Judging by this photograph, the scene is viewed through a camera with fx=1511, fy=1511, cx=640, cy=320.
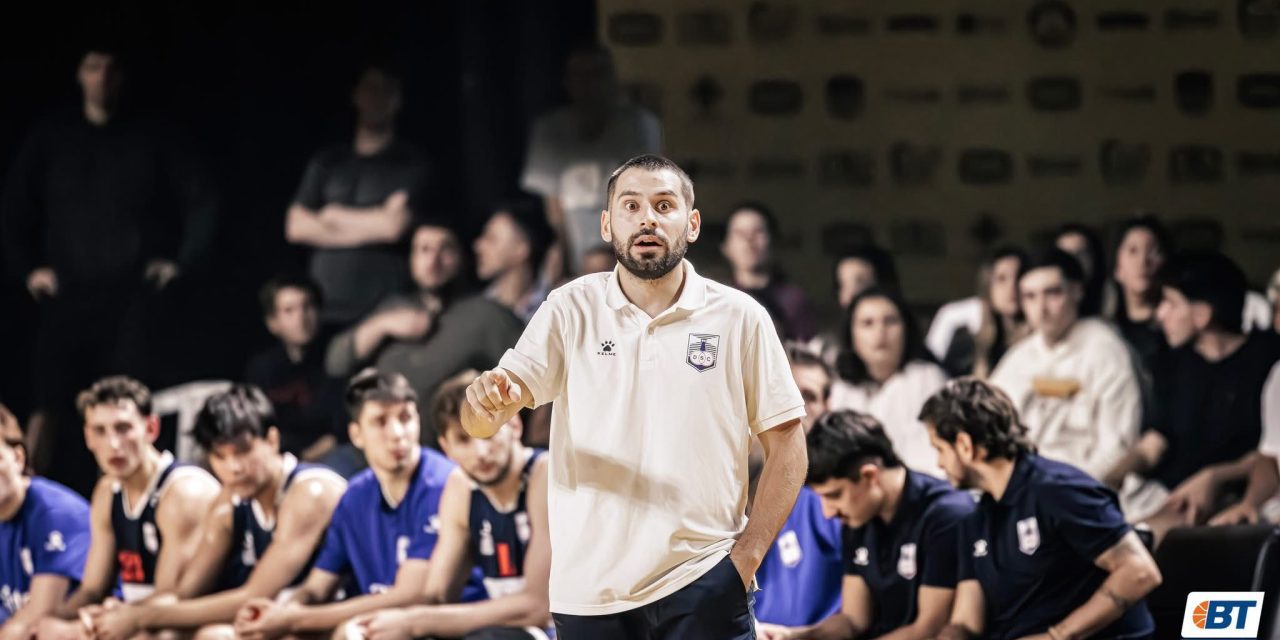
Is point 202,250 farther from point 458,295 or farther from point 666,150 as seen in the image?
point 666,150

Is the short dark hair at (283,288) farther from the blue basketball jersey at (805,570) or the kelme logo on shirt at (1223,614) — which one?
the kelme logo on shirt at (1223,614)

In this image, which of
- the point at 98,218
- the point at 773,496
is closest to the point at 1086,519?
the point at 773,496

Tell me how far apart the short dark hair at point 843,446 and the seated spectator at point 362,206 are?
2807 mm

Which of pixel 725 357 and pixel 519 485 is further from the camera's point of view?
pixel 519 485

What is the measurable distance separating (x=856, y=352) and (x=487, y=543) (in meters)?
1.77

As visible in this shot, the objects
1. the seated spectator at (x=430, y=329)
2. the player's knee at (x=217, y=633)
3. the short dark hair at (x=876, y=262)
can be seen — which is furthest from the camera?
the seated spectator at (x=430, y=329)

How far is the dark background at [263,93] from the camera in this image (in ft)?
21.3

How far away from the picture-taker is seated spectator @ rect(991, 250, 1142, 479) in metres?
5.54

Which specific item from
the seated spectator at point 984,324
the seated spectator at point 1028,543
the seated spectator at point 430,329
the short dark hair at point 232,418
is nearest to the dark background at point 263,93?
the seated spectator at point 430,329

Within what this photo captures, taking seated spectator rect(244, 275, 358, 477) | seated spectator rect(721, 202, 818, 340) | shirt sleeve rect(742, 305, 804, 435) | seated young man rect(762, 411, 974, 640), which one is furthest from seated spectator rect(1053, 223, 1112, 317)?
shirt sleeve rect(742, 305, 804, 435)

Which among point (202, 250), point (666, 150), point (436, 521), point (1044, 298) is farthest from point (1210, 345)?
point (202, 250)

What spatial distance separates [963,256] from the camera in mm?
6035

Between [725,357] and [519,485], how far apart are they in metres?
2.39

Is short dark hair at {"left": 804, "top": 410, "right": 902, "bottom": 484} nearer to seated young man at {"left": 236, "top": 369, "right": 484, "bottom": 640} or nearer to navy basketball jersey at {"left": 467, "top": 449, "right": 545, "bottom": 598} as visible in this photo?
navy basketball jersey at {"left": 467, "top": 449, "right": 545, "bottom": 598}
